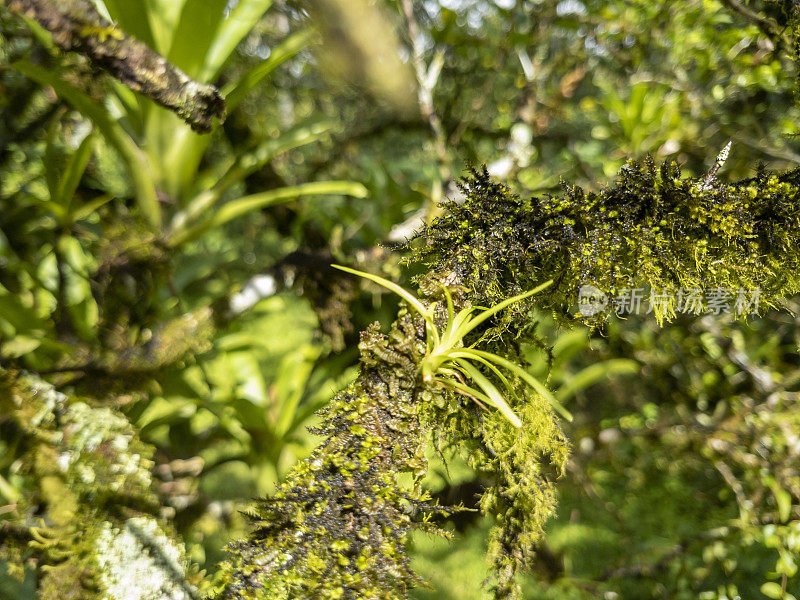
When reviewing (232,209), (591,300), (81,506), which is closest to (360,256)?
(232,209)

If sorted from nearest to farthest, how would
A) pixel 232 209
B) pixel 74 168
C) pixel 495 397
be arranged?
pixel 495 397, pixel 74 168, pixel 232 209

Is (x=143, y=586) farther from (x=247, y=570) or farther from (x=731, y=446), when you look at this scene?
(x=731, y=446)

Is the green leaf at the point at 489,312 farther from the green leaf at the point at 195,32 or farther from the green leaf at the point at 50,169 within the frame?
the green leaf at the point at 50,169

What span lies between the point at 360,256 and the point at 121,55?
2.74ft

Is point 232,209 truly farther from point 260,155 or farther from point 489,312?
point 489,312

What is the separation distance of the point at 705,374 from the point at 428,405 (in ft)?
6.25

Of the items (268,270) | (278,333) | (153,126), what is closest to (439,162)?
(268,270)

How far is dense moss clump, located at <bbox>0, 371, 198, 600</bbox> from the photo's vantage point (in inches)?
40.7

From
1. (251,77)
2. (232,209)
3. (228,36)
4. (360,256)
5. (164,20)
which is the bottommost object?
(360,256)

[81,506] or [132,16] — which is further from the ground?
[132,16]

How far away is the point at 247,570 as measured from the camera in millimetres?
658

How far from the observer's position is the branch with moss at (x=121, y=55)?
0.62 meters

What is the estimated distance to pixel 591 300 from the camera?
29.6 inches

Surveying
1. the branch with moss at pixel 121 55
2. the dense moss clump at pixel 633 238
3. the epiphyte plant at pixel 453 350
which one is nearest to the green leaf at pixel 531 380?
the epiphyte plant at pixel 453 350
